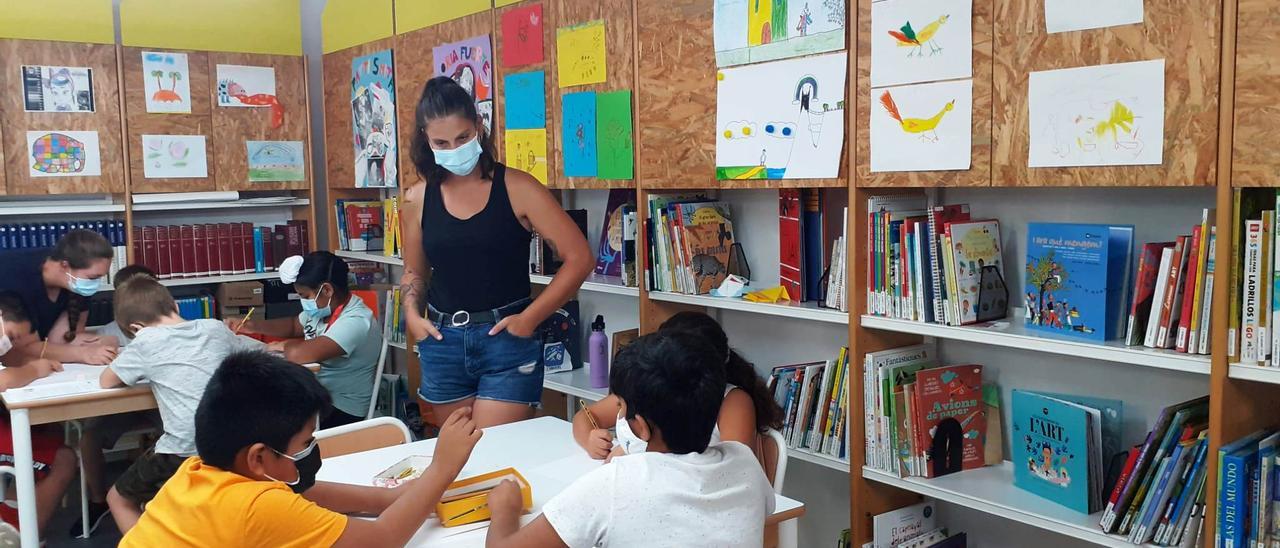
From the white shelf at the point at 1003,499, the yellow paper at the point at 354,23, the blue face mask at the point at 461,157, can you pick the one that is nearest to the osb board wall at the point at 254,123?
the yellow paper at the point at 354,23

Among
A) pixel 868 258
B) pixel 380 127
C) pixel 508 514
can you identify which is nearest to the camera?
pixel 508 514

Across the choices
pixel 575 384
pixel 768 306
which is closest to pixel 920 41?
pixel 768 306

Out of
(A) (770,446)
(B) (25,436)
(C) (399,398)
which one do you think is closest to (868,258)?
(A) (770,446)

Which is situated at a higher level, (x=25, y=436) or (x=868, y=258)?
(x=868, y=258)

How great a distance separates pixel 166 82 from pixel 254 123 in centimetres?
48

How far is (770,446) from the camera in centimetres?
230

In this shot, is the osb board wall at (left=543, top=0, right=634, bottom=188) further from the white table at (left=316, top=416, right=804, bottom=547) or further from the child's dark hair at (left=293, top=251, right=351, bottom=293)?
the white table at (left=316, top=416, right=804, bottom=547)

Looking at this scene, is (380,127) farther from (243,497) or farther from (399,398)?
(243,497)

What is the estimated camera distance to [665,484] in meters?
1.56

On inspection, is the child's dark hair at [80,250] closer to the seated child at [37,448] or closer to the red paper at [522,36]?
the seated child at [37,448]

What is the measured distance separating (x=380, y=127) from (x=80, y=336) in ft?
5.43

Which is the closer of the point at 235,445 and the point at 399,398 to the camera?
the point at 235,445

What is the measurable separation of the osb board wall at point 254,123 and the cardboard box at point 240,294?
0.54 m

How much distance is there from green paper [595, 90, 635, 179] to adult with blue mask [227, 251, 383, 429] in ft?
3.76
